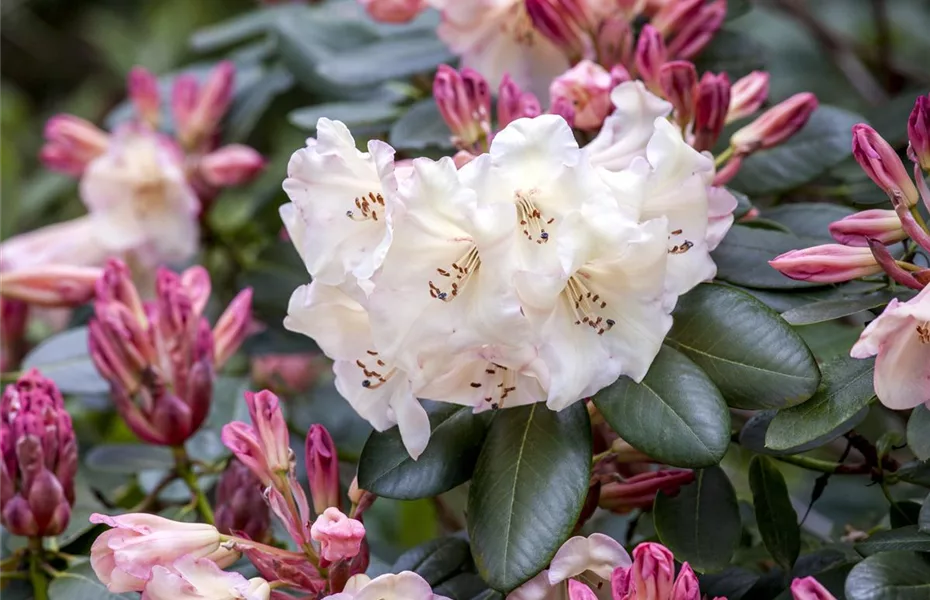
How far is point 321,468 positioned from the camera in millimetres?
715

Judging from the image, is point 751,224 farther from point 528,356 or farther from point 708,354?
point 528,356

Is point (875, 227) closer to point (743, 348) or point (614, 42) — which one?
point (743, 348)

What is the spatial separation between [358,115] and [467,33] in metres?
0.17

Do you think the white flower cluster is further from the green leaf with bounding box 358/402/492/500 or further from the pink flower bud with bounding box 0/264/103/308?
the pink flower bud with bounding box 0/264/103/308

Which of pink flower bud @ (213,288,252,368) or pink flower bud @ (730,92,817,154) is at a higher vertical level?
pink flower bud @ (730,92,817,154)

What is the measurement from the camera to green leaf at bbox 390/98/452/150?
3.16 ft

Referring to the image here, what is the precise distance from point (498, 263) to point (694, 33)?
0.42 m

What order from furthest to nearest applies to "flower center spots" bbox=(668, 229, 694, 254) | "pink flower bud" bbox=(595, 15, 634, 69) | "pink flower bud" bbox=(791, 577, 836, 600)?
"pink flower bud" bbox=(595, 15, 634, 69)
"flower center spots" bbox=(668, 229, 694, 254)
"pink flower bud" bbox=(791, 577, 836, 600)

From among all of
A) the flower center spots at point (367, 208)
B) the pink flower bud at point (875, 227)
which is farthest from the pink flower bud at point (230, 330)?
the pink flower bud at point (875, 227)

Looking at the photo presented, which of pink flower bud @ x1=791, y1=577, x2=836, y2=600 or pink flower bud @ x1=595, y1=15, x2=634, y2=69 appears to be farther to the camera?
pink flower bud @ x1=595, y1=15, x2=634, y2=69

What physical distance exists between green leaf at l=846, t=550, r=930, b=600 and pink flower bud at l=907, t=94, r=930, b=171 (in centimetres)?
24

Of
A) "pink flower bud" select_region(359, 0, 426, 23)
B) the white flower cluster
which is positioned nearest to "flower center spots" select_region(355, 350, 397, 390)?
the white flower cluster

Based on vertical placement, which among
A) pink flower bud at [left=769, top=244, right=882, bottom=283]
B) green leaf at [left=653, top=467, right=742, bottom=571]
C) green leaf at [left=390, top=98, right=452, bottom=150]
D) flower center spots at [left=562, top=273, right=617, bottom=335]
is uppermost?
pink flower bud at [left=769, top=244, right=882, bottom=283]

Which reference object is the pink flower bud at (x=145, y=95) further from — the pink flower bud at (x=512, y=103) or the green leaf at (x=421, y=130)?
the pink flower bud at (x=512, y=103)
